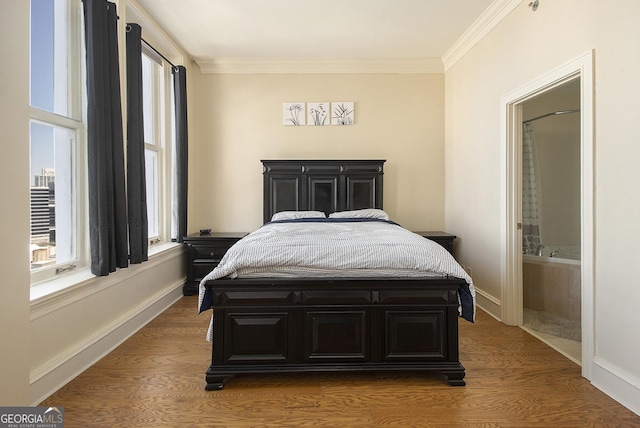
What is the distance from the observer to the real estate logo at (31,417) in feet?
4.96

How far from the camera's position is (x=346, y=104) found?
4.43 m

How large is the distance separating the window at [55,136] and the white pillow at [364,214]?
2601mm

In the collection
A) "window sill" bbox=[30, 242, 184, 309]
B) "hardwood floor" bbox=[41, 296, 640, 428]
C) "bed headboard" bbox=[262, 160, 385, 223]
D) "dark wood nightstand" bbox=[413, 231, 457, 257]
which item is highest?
"bed headboard" bbox=[262, 160, 385, 223]

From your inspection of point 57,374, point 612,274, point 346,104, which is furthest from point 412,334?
point 346,104

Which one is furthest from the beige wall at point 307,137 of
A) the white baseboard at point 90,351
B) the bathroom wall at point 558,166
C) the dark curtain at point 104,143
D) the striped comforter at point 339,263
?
the striped comforter at point 339,263

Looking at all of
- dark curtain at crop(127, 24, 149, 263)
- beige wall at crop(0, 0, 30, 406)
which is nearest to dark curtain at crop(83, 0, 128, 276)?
dark curtain at crop(127, 24, 149, 263)

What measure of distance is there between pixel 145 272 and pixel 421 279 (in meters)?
2.52

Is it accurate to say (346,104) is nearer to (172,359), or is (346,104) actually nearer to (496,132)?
(496,132)

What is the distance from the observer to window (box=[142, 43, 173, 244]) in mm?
3594

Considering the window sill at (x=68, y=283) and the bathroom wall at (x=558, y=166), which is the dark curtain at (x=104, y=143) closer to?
Result: the window sill at (x=68, y=283)

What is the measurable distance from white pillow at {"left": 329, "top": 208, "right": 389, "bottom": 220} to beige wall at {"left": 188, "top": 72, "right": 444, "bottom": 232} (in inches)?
20.4

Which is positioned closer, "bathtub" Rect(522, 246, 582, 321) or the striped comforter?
the striped comforter

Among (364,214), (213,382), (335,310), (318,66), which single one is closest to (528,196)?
(364,214)

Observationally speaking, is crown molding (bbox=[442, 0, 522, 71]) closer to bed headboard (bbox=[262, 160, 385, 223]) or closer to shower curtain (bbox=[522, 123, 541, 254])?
shower curtain (bbox=[522, 123, 541, 254])
